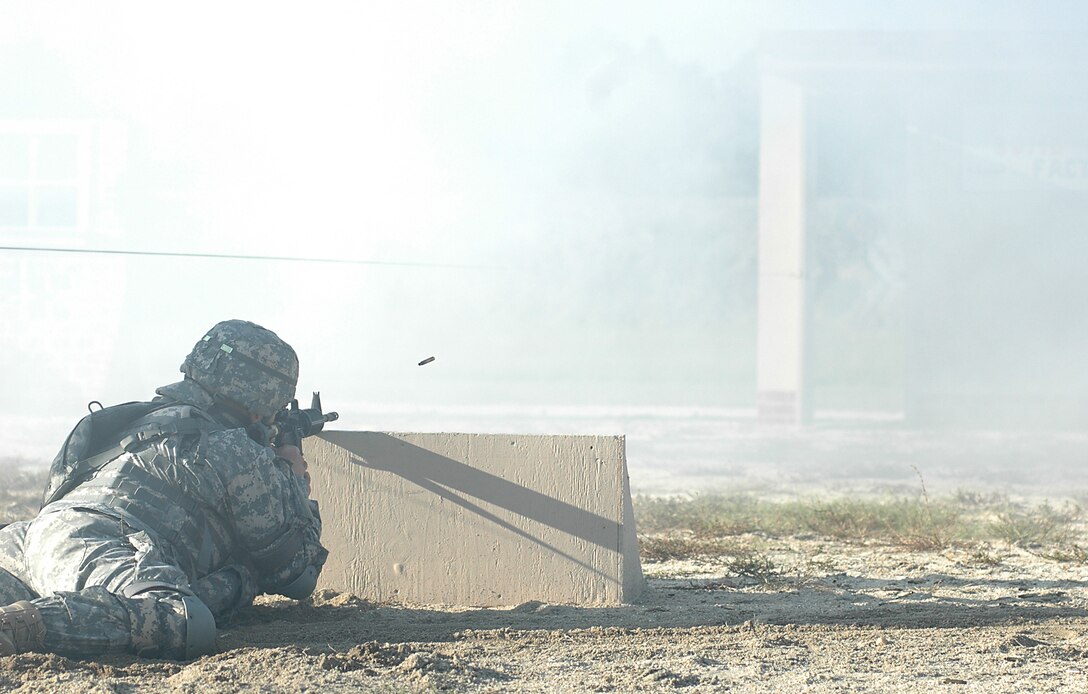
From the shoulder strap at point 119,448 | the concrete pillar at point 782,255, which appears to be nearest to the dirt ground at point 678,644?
the shoulder strap at point 119,448

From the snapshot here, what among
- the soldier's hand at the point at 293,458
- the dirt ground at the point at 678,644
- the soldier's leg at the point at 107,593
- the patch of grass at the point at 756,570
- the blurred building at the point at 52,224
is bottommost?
the dirt ground at the point at 678,644

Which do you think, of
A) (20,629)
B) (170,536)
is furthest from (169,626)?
(170,536)

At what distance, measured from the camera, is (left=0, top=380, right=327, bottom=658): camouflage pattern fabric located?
131 inches

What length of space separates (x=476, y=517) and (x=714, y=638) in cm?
112

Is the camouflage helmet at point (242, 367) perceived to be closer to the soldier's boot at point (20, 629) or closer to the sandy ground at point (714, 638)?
the sandy ground at point (714, 638)

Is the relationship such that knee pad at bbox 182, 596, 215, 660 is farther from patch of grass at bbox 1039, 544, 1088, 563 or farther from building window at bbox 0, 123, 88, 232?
building window at bbox 0, 123, 88, 232

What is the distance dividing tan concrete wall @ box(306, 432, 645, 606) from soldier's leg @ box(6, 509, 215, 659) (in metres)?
1.09

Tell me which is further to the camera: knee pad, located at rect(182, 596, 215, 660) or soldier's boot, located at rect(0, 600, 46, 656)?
knee pad, located at rect(182, 596, 215, 660)

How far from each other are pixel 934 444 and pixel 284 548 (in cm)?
1340

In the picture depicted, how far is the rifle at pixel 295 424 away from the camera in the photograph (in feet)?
14.3

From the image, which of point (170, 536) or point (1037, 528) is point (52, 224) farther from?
point (1037, 528)

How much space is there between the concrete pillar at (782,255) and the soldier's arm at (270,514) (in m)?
13.8

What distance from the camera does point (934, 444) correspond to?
16.0m

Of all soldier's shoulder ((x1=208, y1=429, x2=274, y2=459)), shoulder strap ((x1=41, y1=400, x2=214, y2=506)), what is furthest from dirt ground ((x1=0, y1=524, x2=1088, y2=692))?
shoulder strap ((x1=41, y1=400, x2=214, y2=506))
